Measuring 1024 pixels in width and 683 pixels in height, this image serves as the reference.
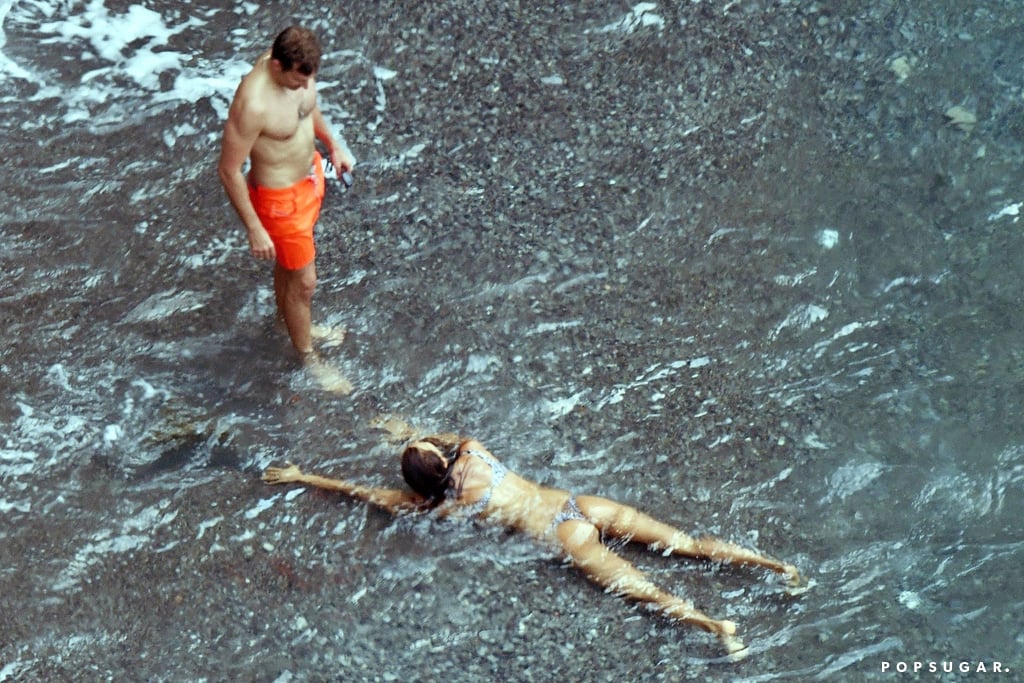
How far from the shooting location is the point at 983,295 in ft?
20.1

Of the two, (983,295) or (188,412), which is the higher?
(983,295)

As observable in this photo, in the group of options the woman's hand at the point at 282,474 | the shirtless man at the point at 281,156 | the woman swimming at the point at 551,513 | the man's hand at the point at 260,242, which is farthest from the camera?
the woman's hand at the point at 282,474

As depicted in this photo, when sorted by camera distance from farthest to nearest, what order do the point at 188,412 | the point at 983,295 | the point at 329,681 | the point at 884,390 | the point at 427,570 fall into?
the point at 983,295, the point at 884,390, the point at 188,412, the point at 427,570, the point at 329,681

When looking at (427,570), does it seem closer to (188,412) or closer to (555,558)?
(555,558)

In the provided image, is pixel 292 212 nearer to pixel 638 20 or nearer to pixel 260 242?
pixel 260 242

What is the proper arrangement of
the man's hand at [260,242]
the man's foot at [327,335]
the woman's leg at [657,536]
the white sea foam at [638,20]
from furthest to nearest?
the white sea foam at [638,20]
the man's foot at [327,335]
the woman's leg at [657,536]
the man's hand at [260,242]

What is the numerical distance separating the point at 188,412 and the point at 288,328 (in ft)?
2.25

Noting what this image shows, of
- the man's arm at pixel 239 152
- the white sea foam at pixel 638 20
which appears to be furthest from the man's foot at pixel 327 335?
the white sea foam at pixel 638 20

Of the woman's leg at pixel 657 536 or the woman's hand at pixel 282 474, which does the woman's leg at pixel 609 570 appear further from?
the woman's hand at pixel 282 474

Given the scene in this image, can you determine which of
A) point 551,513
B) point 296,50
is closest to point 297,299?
point 296,50

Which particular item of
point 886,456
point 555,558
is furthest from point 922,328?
point 555,558

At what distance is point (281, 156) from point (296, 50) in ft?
1.81

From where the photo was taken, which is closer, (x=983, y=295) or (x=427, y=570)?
(x=427, y=570)

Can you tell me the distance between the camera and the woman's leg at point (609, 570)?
4719 millimetres
